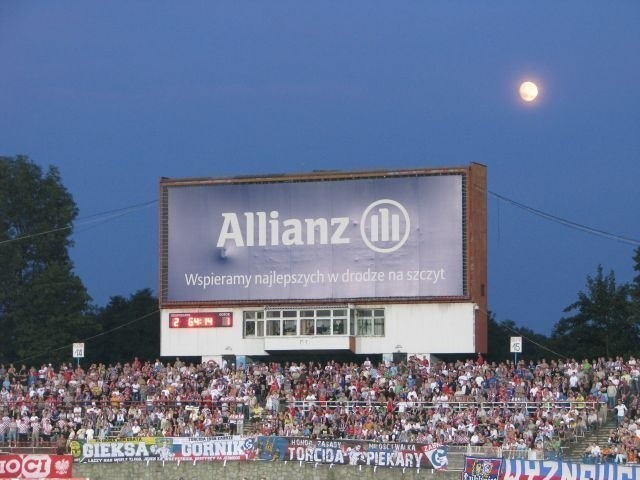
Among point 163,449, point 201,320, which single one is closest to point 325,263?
point 201,320

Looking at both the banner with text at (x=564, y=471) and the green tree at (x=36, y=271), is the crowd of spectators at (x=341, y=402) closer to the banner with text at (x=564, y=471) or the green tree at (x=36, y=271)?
the banner with text at (x=564, y=471)

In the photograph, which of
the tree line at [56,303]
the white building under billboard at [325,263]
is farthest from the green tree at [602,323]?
the white building under billboard at [325,263]

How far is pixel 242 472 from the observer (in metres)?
48.3

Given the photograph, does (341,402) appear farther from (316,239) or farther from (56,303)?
(56,303)

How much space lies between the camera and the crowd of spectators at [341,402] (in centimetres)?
4759

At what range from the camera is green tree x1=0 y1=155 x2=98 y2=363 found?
80.8 meters

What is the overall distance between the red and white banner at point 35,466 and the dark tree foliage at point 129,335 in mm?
35107

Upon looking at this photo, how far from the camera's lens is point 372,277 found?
2270 inches

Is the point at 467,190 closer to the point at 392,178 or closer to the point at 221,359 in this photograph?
the point at 392,178

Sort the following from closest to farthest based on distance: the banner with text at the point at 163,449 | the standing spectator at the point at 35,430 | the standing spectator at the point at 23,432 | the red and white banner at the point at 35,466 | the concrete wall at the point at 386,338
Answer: the banner with text at the point at 163,449
the red and white banner at the point at 35,466
the standing spectator at the point at 35,430
the standing spectator at the point at 23,432
the concrete wall at the point at 386,338

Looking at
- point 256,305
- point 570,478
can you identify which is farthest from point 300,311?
point 570,478

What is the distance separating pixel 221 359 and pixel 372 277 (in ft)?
23.8

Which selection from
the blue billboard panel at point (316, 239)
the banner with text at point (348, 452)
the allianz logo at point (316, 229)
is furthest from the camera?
the allianz logo at point (316, 229)

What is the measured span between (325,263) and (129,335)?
32240 millimetres
